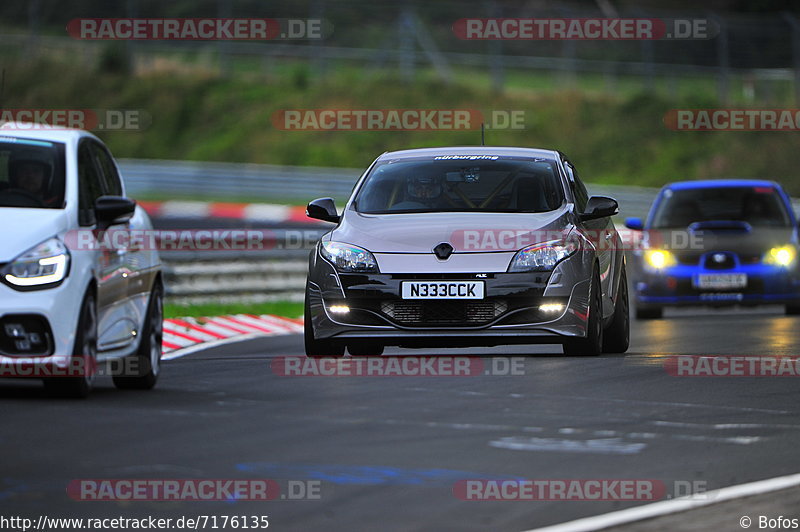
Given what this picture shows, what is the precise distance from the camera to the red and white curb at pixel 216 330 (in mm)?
16422

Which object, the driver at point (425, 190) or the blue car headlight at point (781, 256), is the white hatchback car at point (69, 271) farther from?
the blue car headlight at point (781, 256)

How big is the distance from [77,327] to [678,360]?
17.4 feet

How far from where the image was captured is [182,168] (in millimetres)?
43125

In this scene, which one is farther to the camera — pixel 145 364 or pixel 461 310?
pixel 461 310

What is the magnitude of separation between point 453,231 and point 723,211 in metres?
9.25

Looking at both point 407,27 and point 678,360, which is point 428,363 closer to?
point 678,360

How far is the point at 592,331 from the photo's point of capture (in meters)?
13.0

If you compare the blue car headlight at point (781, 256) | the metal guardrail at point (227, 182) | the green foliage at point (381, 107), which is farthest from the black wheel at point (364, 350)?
the green foliage at point (381, 107)

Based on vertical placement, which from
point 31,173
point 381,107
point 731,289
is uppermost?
point 381,107

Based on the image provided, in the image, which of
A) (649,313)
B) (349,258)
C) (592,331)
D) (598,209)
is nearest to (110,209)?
(349,258)

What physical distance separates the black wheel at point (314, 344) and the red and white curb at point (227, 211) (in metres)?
24.2

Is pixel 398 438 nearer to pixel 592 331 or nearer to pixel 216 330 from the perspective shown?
pixel 592 331

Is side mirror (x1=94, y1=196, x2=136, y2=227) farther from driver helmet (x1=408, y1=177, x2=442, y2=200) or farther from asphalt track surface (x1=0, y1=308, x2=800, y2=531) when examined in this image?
driver helmet (x1=408, y1=177, x2=442, y2=200)

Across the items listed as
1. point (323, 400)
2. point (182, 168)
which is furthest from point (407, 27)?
point (323, 400)
